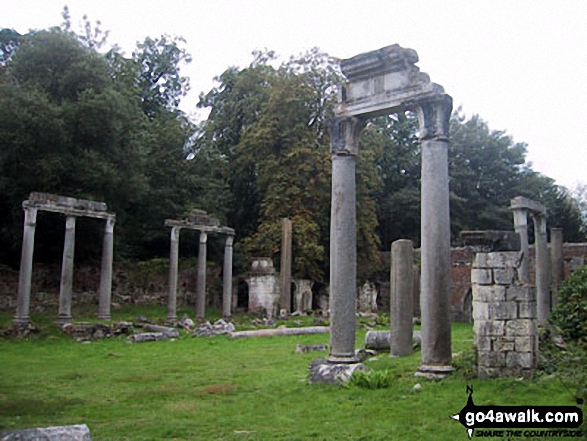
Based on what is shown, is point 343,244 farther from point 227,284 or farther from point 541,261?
point 227,284

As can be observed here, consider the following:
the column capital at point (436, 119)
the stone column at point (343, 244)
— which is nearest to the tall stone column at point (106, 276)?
the stone column at point (343, 244)

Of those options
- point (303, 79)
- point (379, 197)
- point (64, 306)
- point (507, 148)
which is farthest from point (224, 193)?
point (507, 148)

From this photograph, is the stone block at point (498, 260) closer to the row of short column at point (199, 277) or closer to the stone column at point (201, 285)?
the row of short column at point (199, 277)

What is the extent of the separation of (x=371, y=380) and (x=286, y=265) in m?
20.4

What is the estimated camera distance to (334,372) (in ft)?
36.4

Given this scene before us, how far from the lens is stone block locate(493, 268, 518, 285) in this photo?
1039 cm

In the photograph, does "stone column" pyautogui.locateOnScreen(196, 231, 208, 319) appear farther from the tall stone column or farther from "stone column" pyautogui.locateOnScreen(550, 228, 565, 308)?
"stone column" pyautogui.locateOnScreen(550, 228, 565, 308)

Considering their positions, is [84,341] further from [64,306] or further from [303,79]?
[303,79]

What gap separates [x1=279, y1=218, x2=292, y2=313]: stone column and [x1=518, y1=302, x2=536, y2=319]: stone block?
2026 cm

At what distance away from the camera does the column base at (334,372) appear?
10.9 metres

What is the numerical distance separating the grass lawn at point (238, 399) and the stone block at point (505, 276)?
65.4 inches

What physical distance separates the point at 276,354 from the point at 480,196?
1176 inches

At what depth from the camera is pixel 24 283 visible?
76.0 ft

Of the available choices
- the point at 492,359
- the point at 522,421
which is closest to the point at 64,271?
the point at 492,359
